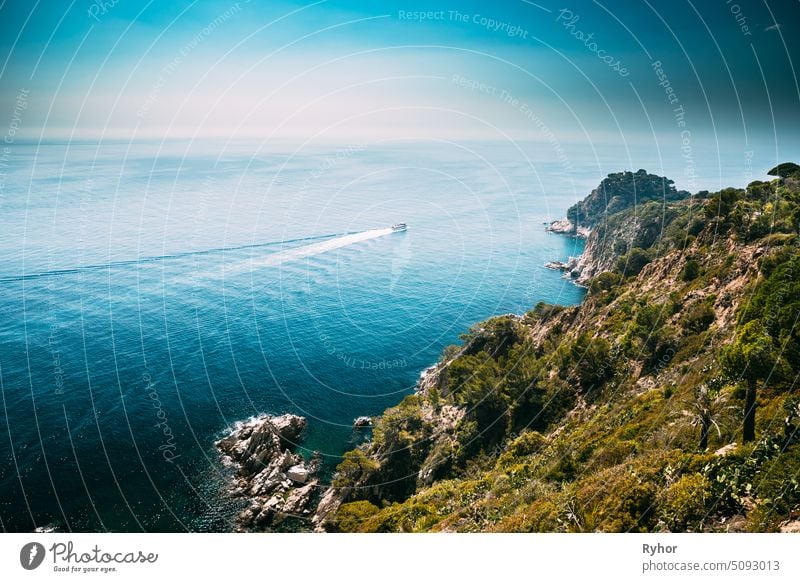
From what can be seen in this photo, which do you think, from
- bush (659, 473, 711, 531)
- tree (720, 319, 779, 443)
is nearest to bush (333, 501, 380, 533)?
bush (659, 473, 711, 531)

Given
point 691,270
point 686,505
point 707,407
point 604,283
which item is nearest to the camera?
point 686,505

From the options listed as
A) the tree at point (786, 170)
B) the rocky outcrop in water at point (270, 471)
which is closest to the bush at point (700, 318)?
the tree at point (786, 170)

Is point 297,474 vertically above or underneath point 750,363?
underneath

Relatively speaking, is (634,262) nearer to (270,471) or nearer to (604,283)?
(604,283)

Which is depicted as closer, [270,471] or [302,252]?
[270,471]

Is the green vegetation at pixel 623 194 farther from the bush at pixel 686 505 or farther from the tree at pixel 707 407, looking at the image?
the bush at pixel 686 505

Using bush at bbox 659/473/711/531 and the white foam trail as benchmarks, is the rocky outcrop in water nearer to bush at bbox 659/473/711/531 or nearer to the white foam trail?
bush at bbox 659/473/711/531
